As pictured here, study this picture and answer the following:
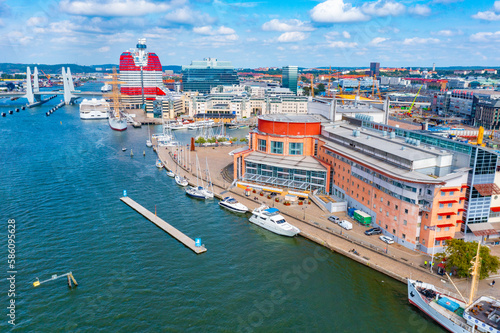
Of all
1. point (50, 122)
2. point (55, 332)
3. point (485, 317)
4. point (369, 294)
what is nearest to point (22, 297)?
point (55, 332)

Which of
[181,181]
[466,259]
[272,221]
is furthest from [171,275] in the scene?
[181,181]

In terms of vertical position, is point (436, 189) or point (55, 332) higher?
point (436, 189)

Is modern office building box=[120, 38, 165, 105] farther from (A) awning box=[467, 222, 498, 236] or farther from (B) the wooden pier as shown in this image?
(A) awning box=[467, 222, 498, 236]

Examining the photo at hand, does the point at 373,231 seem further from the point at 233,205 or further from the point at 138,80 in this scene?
the point at 138,80

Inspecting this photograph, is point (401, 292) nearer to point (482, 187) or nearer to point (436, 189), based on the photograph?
point (436, 189)

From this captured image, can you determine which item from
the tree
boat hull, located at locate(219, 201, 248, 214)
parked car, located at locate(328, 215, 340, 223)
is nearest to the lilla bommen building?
parked car, located at locate(328, 215, 340, 223)
